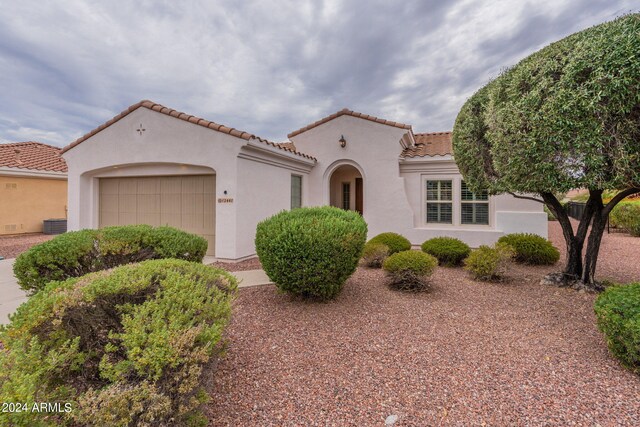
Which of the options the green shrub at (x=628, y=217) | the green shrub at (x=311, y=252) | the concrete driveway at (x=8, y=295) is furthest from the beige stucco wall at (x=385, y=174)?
the green shrub at (x=628, y=217)

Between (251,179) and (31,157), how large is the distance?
52.6 feet

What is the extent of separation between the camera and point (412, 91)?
15.4 meters

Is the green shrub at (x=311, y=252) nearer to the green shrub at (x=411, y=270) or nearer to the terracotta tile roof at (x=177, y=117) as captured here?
the green shrub at (x=411, y=270)

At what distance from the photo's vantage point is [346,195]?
15.4 m

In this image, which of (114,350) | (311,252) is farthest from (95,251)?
(311,252)

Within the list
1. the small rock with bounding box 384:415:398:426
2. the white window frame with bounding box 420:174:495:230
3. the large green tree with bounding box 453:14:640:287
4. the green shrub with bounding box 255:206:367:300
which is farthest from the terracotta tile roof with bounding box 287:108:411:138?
the small rock with bounding box 384:415:398:426

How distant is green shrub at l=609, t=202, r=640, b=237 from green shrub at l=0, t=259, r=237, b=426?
20.6 metres

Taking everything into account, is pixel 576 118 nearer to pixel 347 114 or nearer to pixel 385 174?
pixel 385 174

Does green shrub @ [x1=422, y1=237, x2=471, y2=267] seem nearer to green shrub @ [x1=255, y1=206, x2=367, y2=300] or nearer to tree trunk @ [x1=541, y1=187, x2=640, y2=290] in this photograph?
tree trunk @ [x1=541, y1=187, x2=640, y2=290]

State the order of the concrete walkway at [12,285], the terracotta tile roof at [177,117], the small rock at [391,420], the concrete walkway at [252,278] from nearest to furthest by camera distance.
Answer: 1. the small rock at [391,420]
2. the concrete walkway at [12,285]
3. the concrete walkway at [252,278]
4. the terracotta tile roof at [177,117]

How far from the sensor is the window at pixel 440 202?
11516 mm

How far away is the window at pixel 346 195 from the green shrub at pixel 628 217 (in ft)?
47.9

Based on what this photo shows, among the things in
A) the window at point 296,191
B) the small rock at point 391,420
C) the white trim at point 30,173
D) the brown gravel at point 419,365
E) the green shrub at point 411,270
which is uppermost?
the white trim at point 30,173

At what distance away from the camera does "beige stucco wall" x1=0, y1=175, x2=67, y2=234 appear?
46.9 ft
